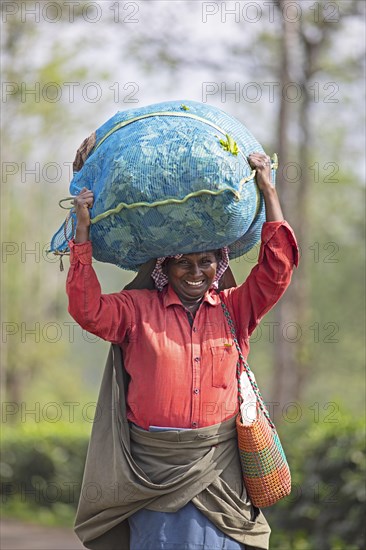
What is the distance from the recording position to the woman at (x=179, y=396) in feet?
12.9

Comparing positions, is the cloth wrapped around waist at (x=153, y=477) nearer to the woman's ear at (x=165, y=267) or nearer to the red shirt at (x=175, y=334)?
the red shirt at (x=175, y=334)

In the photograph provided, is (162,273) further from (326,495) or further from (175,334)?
(326,495)

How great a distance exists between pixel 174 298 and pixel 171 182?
→ 1.96 feet

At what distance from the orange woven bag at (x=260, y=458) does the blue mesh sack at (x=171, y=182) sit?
50 cm

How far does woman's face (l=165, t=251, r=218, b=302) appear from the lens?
4.04 m

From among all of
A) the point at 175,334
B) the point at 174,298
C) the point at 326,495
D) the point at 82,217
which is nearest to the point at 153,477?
the point at 175,334

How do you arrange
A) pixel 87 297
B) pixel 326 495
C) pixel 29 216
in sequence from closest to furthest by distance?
pixel 87 297
pixel 326 495
pixel 29 216

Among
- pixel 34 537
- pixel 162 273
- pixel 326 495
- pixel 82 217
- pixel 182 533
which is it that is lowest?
pixel 34 537

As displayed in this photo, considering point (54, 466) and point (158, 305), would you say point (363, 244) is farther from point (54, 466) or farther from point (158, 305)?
point (158, 305)

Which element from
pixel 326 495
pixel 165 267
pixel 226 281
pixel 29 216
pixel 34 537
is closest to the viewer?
pixel 165 267

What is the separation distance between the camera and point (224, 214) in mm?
3811

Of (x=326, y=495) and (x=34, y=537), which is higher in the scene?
(x=326, y=495)

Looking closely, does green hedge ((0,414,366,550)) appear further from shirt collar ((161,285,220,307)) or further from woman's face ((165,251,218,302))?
woman's face ((165,251,218,302))

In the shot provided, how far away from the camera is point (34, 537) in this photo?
9.66 m
